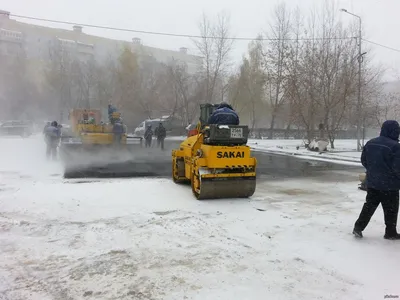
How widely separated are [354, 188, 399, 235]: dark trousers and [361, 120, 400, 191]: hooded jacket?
0.34ft

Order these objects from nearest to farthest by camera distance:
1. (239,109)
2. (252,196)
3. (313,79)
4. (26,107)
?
(252,196) < (313,79) < (239,109) < (26,107)

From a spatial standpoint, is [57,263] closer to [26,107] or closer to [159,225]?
[159,225]

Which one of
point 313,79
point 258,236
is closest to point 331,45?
point 313,79

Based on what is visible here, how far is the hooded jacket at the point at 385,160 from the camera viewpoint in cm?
497

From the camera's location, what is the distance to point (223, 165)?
7434 mm

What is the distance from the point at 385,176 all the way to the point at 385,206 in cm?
45

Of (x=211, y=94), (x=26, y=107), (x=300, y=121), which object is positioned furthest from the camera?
(x=26, y=107)

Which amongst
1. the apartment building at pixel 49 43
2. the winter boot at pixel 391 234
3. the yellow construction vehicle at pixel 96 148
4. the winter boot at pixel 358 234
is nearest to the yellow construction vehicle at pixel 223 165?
the winter boot at pixel 358 234

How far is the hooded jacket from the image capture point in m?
4.97

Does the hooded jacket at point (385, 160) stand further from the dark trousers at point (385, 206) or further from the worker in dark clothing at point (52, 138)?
the worker in dark clothing at point (52, 138)

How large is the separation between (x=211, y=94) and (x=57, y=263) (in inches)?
1438

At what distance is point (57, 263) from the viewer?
14.1 ft

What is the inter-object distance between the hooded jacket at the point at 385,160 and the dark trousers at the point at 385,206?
0.10 metres

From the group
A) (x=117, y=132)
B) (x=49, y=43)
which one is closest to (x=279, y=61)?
(x=117, y=132)
